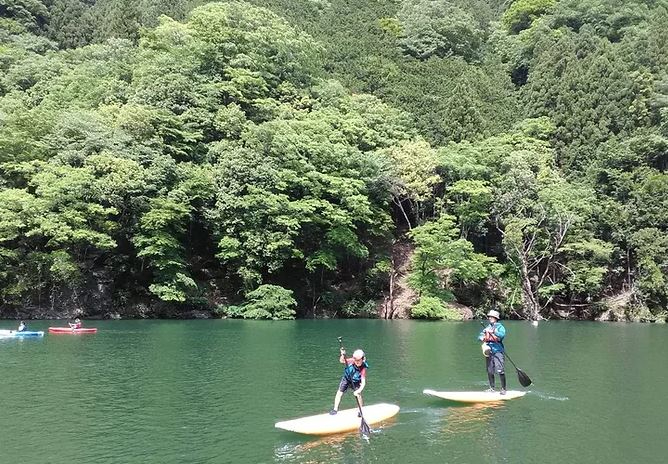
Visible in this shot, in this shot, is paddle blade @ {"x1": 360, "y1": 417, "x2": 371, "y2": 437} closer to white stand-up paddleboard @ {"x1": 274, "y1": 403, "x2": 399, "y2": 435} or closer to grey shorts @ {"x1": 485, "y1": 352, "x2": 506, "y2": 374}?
white stand-up paddleboard @ {"x1": 274, "y1": 403, "x2": 399, "y2": 435}

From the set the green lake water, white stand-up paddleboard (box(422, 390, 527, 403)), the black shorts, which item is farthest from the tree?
the black shorts

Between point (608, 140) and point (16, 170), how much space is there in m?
49.9

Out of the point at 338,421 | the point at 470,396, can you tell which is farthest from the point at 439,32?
the point at 338,421

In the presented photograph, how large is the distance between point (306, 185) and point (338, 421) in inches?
1286

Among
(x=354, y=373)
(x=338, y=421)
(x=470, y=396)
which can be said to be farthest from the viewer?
(x=470, y=396)

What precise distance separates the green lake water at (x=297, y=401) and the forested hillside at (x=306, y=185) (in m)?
12.7

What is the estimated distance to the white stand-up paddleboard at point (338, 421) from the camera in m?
12.2

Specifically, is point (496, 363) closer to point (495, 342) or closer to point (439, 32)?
point (495, 342)

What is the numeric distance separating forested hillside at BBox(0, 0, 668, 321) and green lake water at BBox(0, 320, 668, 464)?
1275cm

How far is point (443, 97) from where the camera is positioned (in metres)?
63.1

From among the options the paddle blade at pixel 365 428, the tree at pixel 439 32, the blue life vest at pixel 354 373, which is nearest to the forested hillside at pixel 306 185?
the tree at pixel 439 32

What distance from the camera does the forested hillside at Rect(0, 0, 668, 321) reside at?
39312 mm

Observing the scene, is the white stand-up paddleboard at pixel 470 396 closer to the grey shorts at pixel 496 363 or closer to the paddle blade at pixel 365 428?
the grey shorts at pixel 496 363

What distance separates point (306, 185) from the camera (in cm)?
4438
